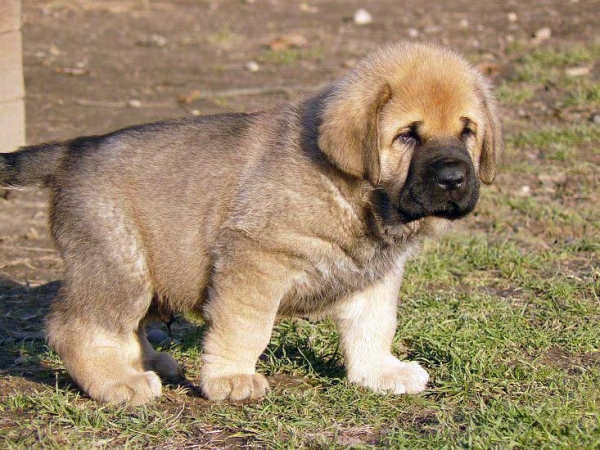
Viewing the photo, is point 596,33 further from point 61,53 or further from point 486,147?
point 486,147

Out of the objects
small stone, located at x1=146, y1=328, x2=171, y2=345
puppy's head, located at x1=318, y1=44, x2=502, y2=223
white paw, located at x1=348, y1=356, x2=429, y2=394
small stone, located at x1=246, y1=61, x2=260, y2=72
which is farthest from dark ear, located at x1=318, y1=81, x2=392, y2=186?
small stone, located at x1=246, y1=61, x2=260, y2=72

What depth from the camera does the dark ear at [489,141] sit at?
436 cm

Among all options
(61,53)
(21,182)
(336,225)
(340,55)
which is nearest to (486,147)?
(336,225)

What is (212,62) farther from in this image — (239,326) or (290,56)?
(239,326)

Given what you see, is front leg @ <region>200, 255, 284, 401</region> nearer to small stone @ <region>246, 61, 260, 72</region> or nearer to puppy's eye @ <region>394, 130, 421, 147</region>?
puppy's eye @ <region>394, 130, 421, 147</region>

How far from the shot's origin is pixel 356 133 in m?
4.03

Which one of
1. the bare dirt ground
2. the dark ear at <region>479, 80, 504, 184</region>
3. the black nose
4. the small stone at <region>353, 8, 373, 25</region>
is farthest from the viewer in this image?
the small stone at <region>353, 8, 373, 25</region>

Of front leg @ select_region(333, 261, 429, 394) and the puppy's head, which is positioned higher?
the puppy's head

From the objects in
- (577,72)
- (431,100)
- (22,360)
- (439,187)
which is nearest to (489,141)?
(431,100)

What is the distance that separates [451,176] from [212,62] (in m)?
7.43

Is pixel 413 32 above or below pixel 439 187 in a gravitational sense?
below

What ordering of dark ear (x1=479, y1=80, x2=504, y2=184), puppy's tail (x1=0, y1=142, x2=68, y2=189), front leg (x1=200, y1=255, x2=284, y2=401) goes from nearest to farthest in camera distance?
1. front leg (x1=200, y1=255, x2=284, y2=401)
2. dark ear (x1=479, y1=80, x2=504, y2=184)
3. puppy's tail (x1=0, y1=142, x2=68, y2=189)

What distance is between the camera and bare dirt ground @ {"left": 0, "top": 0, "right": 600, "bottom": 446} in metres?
6.44

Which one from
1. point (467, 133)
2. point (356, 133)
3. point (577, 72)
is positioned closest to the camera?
point (356, 133)
